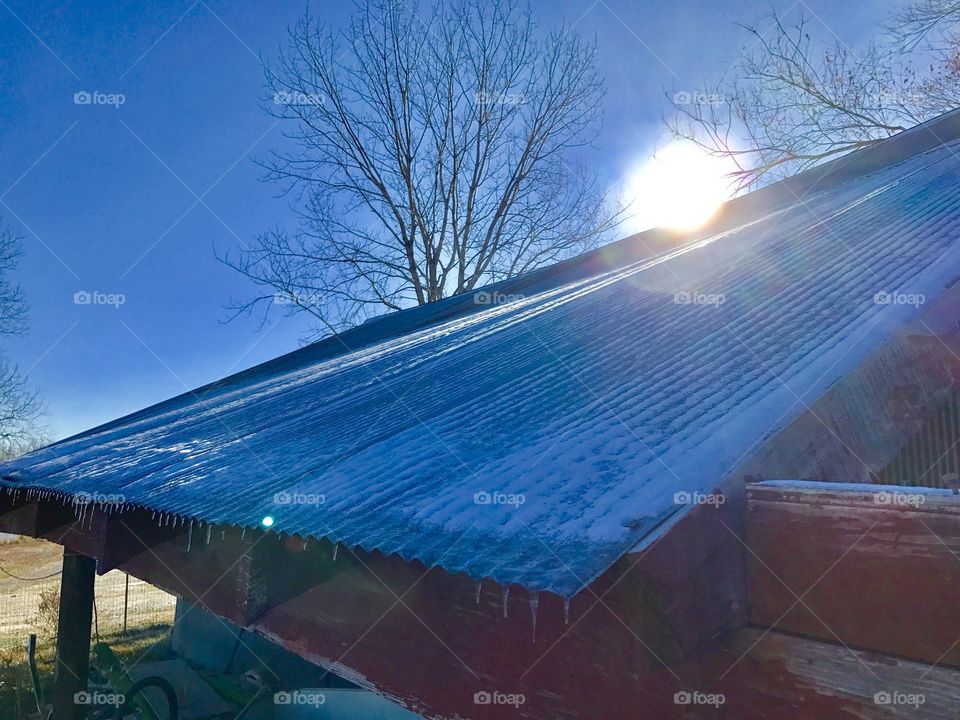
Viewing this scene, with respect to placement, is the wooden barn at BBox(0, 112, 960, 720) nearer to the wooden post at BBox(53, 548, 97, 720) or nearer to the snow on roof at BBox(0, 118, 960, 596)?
the snow on roof at BBox(0, 118, 960, 596)

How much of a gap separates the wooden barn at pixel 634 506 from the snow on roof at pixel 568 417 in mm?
12

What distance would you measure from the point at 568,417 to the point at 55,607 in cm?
1277

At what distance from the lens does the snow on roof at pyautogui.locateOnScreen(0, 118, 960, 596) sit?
1582 millimetres

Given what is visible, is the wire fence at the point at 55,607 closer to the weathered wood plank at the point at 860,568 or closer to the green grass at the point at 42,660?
the green grass at the point at 42,660

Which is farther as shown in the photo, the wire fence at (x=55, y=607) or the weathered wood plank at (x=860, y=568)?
the wire fence at (x=55, y=607)

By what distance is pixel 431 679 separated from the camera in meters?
2.05

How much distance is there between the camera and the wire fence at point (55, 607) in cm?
1106

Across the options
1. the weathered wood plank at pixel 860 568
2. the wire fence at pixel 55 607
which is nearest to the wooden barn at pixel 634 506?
the weathered wood plank at pixel 860 568

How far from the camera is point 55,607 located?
11.7 meters

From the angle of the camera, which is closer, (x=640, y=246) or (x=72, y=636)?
(x=72, y=636)

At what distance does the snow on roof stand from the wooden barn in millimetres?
12

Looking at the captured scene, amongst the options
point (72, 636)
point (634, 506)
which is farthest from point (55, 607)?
point (634, 506)

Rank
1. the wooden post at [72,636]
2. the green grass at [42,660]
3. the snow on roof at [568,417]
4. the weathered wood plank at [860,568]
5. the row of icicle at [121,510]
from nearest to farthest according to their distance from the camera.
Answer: the weathered wood plank at [860,568], the snow on roof at [568,417], the row of icicle at [121,510], the wooden post at [72,636], the green grass at [42,660]

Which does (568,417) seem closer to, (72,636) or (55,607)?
(72,636)
